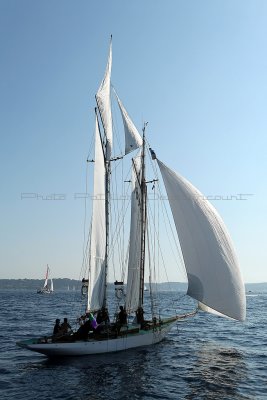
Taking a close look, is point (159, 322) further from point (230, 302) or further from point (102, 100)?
point (102, 100)

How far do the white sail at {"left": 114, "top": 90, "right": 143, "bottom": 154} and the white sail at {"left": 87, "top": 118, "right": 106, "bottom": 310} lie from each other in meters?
3.78

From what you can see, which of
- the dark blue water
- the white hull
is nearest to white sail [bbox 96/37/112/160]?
the white hull

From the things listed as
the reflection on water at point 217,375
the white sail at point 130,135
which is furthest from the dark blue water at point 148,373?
the white sail at point 130,135

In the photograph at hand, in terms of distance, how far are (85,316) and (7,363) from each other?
20.0ft

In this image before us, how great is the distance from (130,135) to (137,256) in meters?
10.6

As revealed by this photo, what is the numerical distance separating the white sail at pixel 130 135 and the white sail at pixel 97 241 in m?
3.78

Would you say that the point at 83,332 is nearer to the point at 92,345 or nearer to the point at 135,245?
the point at 92,345

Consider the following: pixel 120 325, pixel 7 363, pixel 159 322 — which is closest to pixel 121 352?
pixel 120 325

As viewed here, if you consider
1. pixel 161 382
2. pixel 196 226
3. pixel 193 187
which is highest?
pixel 193 187

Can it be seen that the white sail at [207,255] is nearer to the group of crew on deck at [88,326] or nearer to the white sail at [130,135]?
the group of crew on deck at [88,326]

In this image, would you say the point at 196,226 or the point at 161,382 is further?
the point at 196,226

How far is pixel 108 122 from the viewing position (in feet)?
113

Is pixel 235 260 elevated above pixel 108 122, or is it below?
below

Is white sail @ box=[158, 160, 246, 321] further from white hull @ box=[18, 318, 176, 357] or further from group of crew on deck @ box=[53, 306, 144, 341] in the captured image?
group of crew on deck @ box=[53, 306, 144, 341]
